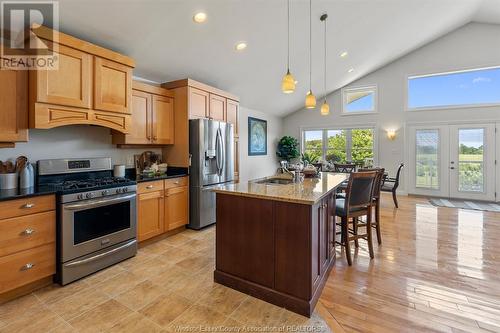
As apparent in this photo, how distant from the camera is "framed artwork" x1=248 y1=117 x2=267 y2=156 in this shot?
705cm

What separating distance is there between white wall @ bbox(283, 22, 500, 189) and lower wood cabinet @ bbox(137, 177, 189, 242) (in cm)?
536

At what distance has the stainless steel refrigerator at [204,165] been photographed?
154 inches

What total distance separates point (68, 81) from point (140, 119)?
3.44 ft

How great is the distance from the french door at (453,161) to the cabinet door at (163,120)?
635cm

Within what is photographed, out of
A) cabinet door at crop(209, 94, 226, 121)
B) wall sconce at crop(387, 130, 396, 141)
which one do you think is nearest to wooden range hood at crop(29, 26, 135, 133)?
cabinet door at crop(209, 94, 226, 121)

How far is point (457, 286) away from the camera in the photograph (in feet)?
7.97

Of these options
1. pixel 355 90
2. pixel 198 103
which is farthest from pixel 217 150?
pixel 355 90

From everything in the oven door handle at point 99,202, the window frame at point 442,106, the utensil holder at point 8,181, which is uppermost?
the window frame at point 442,106

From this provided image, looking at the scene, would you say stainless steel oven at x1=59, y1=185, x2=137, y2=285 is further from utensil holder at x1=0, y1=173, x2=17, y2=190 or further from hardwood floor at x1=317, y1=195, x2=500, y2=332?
hardwood floor at x1=317, y1=195, x2=500, y2=332

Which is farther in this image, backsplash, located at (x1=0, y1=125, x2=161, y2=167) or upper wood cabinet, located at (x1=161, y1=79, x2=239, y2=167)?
upper wood cabinet, located at (x1=161, y1=79, x2=239, y2=167)

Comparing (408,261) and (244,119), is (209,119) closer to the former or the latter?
(244,119)

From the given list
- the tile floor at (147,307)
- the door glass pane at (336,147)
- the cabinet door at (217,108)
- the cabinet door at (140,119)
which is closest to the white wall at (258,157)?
the door glass pane at (336,147)

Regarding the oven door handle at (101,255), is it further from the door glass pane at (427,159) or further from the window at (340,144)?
the door glass pane at (427,159)

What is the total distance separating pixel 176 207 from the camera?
3809 millimetres
